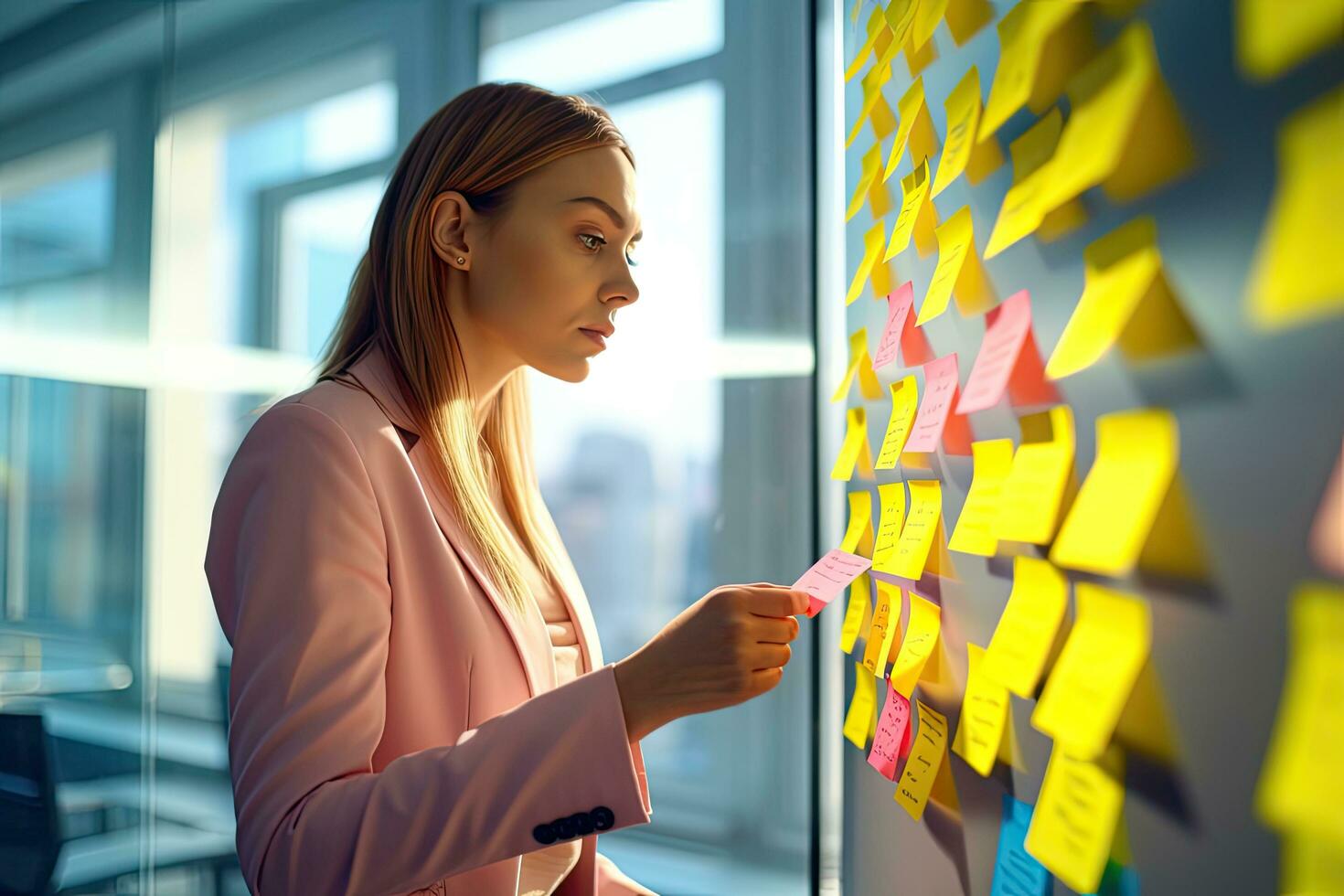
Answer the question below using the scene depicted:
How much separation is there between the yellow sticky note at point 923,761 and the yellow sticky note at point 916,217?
15.1 inches

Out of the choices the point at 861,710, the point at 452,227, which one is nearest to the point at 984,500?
the point at 861,710

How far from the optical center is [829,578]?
671mm

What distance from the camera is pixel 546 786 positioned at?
27.3 inches

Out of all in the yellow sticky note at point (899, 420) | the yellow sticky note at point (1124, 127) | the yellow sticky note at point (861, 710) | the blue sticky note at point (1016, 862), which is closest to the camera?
the yellow sticky note at point (1124, 127)

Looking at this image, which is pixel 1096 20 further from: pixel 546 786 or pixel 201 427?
pixel 201 427

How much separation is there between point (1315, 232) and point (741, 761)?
142cm

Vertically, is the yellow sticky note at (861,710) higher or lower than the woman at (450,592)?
lower

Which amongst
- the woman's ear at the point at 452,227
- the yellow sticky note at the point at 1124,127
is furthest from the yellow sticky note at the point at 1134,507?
the woman's ear at the point at 452,227

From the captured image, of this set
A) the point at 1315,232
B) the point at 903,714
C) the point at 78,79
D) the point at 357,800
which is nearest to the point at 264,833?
the point at 357,800

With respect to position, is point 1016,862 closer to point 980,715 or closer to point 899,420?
point 980,715

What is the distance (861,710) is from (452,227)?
26.2 inches

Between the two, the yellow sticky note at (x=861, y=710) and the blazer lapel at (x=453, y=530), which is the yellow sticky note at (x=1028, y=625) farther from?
the blazer lapel at (x=453, y=530)

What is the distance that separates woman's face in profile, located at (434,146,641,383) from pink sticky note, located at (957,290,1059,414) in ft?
1.51

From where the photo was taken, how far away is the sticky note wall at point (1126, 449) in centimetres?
35
